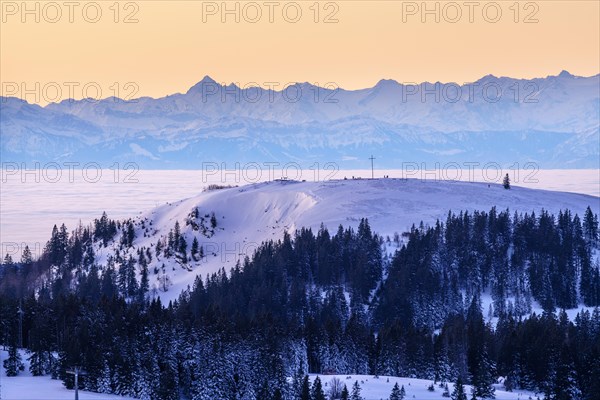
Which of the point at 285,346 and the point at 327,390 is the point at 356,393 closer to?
the point at 327,390

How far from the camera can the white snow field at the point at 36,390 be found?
103000 mm

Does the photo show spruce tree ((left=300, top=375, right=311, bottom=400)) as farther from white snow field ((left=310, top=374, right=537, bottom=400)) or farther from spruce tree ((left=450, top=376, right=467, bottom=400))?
spruce tree ((left=450, top=376, right=467, bottom=400))

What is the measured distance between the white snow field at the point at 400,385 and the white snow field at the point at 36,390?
23.6m

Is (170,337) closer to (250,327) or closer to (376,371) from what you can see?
(250,327)

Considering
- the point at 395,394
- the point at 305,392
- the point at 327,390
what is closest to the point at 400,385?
the point at 327,390

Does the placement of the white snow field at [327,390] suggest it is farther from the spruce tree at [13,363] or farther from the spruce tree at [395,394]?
the spruce tree at [395,394]

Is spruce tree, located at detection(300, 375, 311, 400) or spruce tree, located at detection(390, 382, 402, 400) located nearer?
spruce tree, located at detection(390, 382, 402, 400)

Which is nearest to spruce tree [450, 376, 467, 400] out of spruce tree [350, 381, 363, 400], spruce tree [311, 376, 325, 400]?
spruce tree [350, 381, 363, 400]

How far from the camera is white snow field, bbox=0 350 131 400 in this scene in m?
103

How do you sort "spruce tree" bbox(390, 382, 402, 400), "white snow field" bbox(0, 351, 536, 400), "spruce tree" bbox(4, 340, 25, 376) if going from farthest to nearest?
"spruce tree" bbox(4, 340, 25, 376) < "white snow field" bbox(0, 351, 536, 400) < "spruce tree" bbox(390, 382, 402, 400)

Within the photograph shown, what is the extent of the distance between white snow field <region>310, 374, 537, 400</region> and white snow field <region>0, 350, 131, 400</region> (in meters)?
23.6

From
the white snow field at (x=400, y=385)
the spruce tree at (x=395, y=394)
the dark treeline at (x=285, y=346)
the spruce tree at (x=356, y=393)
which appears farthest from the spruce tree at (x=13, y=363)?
the spruce tree at (x=395, y=394)

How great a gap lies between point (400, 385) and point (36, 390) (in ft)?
126

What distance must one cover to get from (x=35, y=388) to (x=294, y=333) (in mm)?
33372
